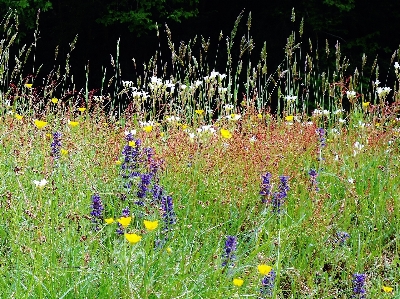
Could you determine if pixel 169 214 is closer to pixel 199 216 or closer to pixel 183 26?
pixel 199 216

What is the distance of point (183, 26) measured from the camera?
10.2m

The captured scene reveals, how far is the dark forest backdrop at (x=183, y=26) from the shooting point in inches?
369

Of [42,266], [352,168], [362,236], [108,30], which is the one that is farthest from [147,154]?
[108,30]

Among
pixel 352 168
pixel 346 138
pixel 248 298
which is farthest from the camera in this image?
pixel 346 138

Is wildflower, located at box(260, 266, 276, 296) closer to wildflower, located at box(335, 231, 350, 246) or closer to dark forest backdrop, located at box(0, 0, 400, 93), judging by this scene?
wildflower, located at box(335, 231, 350, 246)

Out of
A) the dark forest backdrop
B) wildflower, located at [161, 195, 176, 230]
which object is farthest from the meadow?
the dark forest backdrop

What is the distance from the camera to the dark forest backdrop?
369 inches

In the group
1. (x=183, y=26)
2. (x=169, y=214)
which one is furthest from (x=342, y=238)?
(x=183, y=26)

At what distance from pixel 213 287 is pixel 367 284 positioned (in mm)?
702

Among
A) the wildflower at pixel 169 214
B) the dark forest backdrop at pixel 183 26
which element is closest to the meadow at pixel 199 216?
the wildflower at pixel 169 214

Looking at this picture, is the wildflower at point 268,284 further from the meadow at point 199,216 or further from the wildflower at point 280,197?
the wildflower at point 280,197

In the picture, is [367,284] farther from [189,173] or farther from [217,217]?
[189,173]

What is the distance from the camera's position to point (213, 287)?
1867mm

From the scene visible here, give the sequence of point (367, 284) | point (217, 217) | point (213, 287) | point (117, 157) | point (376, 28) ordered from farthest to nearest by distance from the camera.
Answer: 1. point (376, 28)
2. point (117, 157)
3. point (217, 217)
4. point (367, 284)
5. point (213, 287)
